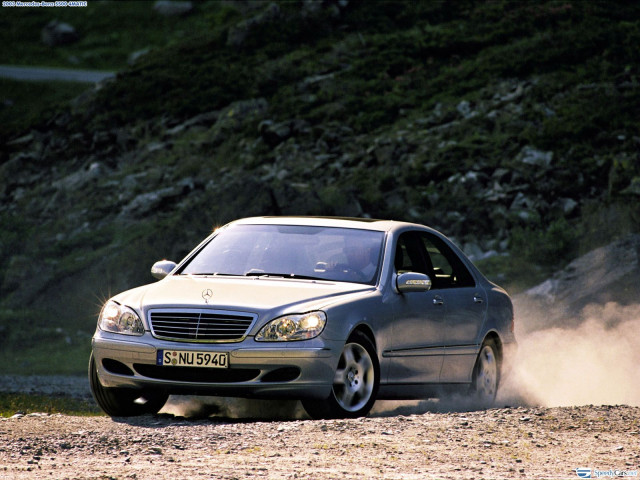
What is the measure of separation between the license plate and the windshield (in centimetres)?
124

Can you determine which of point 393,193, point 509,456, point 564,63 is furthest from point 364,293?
point 564,63

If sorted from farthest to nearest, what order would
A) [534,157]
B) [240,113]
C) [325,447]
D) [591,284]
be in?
1. [240,113]
2. [534,157]
3. [591,284]
4. [325,447]

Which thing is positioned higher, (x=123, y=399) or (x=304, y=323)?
(x=304, y=323)

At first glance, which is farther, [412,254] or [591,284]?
[591,284]

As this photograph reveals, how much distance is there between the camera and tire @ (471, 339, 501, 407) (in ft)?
34.4

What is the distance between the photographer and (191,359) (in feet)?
27.3

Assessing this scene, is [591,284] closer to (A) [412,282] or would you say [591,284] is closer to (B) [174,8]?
(A) [412,282]

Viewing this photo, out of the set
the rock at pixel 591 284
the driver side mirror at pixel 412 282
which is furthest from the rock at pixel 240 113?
the driver side mirror at pixel 412 282

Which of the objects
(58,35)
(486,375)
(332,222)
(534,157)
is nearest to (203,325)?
(332,222)

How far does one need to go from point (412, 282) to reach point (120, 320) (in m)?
2.29

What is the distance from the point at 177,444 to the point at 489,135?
2476 centimetres

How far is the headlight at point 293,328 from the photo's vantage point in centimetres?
827

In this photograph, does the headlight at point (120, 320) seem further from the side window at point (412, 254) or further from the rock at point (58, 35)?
the rock at point (58, 35)

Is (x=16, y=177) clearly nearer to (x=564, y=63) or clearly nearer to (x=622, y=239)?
(x=564, y=63)
